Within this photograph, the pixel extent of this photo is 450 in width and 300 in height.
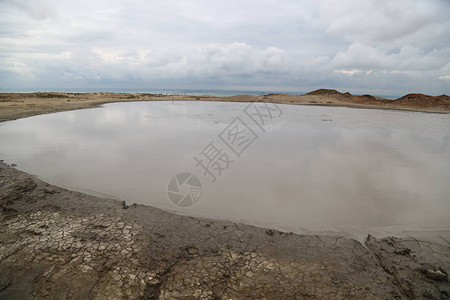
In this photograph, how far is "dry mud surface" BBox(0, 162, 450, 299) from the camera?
290 cm

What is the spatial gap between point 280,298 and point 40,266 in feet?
10.1

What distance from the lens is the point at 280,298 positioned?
2.82 metres

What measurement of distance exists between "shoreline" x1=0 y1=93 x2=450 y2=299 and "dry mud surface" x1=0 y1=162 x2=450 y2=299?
0.01 metres

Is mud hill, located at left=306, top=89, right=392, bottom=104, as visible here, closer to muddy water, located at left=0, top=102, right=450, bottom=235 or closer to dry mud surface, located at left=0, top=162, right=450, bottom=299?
muddy water, located at left=0, top=102, right=450, bottom=235

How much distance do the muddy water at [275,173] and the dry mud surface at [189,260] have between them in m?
0.54

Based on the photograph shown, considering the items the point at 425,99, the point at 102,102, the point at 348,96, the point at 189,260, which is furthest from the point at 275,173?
the point at 348,96

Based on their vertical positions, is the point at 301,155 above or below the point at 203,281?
above

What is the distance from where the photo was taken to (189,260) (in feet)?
11.1

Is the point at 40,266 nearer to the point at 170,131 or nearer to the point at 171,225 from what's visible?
the point at 171,225

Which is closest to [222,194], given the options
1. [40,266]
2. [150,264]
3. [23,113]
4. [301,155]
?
[150,264]

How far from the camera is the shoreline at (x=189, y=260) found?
2.91 metres

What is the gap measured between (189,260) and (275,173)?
3.98 m

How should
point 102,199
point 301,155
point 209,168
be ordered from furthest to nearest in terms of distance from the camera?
point 301,155 < point 209,168 < point 102,199

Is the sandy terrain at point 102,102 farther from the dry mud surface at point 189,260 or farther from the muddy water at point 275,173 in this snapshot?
the dry mud surface at point 189,260
